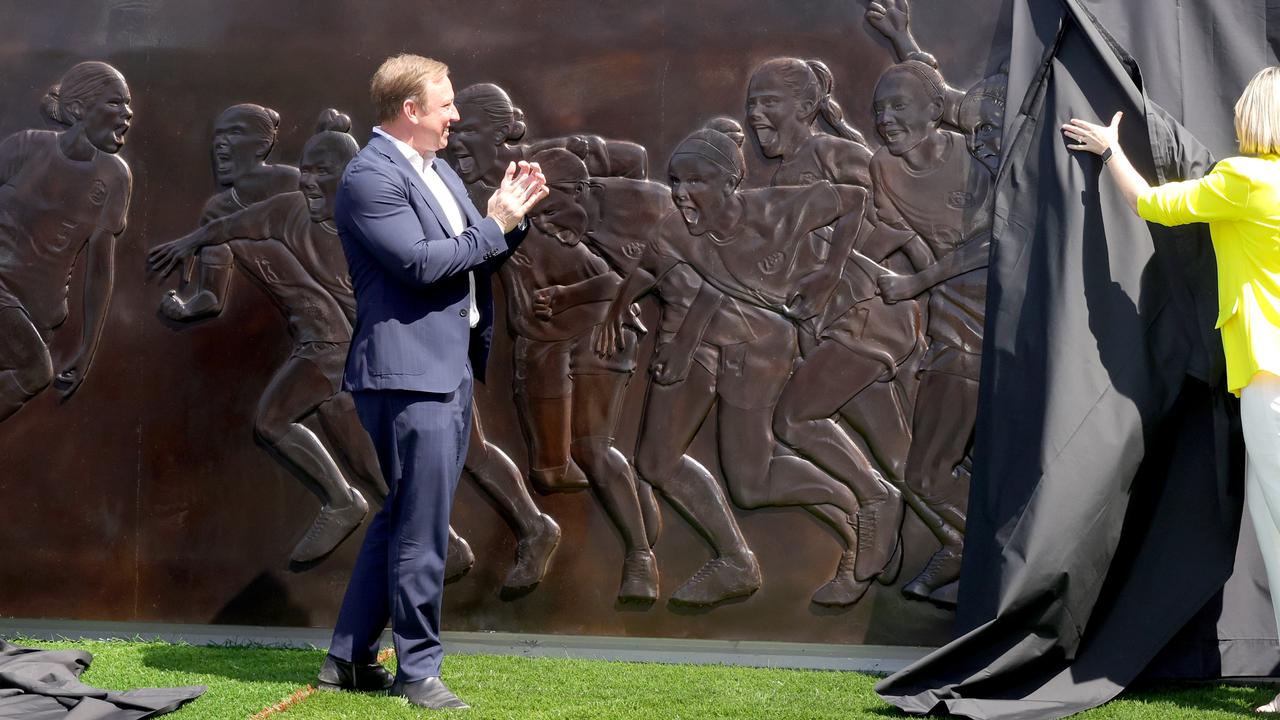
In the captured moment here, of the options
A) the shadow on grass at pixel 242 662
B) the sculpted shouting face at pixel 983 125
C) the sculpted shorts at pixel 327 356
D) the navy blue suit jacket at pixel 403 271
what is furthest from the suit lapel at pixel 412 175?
the sculpted shouting face at pixel 983 125

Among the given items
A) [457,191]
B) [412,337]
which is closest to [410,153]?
[457,191]

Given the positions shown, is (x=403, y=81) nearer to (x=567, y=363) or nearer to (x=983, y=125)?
(x=567, y=363)

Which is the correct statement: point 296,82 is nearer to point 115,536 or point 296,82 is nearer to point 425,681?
point 115,536

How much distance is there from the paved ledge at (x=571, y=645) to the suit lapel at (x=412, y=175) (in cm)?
151

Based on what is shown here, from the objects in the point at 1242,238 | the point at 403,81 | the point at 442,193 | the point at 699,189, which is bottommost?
the point at 1242,238

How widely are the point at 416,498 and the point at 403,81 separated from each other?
1123 mm

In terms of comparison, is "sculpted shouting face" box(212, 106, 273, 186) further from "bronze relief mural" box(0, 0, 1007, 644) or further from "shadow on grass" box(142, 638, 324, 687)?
"shadow on grass" box(142, 638, 324, 687)

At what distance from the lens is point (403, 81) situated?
337cm

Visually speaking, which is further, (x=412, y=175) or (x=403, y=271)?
(x=412, y=175)

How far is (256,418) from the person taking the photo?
4273mm

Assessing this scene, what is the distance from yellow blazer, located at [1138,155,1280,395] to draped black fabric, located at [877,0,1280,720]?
12 cm

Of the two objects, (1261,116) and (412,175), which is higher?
(1261,116)

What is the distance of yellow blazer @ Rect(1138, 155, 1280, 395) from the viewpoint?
3.12m

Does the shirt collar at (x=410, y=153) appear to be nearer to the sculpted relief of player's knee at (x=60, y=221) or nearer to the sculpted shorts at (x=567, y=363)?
the sculpted shorts at (x=567, y=363)
